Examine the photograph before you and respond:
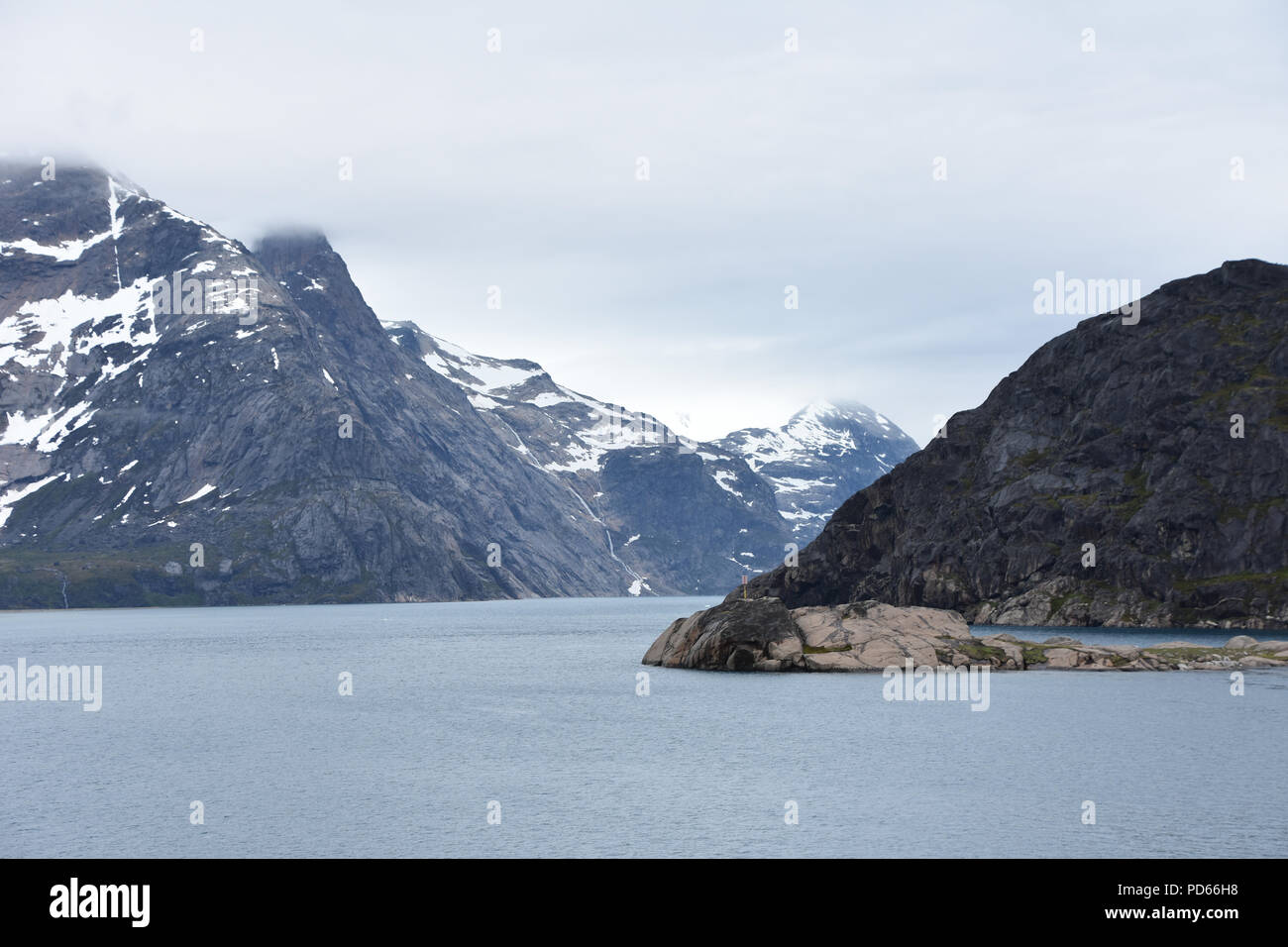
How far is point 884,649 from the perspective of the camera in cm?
11912

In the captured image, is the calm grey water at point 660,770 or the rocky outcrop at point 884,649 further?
the rocky outcrop at point 884,649

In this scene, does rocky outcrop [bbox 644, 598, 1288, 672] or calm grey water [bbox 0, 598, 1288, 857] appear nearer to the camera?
calm grey water [bbox 0, 598, 1288, 857]

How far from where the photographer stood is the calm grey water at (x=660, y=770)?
48.3 metres

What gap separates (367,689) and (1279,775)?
264ft

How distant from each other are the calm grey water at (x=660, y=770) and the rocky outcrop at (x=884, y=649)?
12.9ft

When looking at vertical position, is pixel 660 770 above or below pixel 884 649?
below

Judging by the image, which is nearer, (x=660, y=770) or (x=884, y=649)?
(x=660, y=770)

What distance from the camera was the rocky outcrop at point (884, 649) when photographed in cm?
11844

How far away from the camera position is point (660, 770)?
65125mm

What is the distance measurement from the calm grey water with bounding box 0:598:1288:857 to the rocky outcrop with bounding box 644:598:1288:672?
394 centimetres

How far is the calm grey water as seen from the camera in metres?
48.3

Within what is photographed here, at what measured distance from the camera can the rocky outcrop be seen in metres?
118

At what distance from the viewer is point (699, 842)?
1870 inches

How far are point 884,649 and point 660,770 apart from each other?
193 ft
